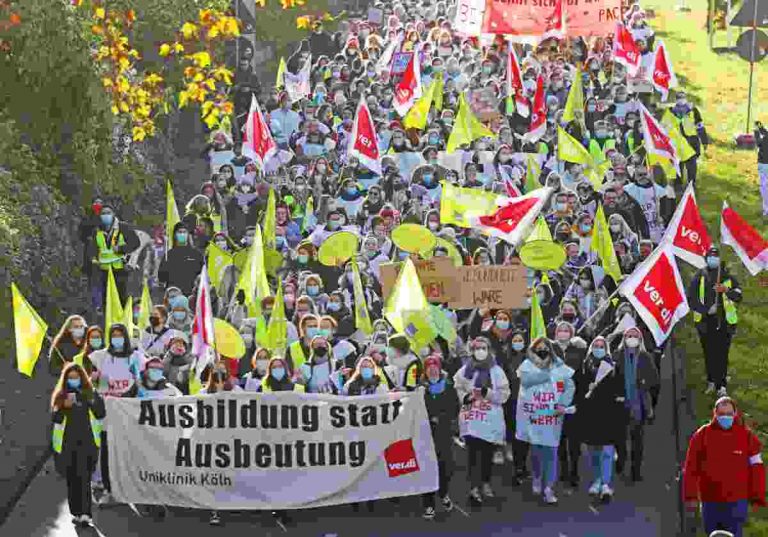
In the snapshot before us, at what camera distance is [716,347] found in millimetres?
20875

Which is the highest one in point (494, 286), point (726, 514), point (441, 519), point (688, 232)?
point (688, 232)

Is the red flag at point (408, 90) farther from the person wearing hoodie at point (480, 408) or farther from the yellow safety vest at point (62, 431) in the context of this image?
the yellow safety vest at point (62, 431)

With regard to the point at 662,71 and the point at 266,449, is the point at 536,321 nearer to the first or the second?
the point at 266,449

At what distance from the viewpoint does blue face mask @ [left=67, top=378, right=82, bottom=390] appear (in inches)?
685

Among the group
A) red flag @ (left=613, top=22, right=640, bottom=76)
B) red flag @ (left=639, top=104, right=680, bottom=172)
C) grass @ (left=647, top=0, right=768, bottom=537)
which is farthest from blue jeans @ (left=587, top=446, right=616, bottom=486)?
red flag @ (left=613, top=22, right=640, bottom=76)

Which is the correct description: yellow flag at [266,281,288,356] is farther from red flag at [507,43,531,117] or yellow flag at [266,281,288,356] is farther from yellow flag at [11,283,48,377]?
red flag at [507,43,531,117]

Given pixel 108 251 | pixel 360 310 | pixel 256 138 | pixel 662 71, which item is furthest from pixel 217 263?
pixel 662 71

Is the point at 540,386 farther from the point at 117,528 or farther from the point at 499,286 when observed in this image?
Answer: the point at 117,528

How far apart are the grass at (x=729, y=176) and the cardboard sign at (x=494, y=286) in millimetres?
2293

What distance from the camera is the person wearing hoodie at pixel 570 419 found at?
1838 centimetres

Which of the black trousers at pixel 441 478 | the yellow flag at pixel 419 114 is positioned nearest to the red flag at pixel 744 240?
the black trousers at pixel 441 478

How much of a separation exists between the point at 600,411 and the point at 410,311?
2213 millimetres

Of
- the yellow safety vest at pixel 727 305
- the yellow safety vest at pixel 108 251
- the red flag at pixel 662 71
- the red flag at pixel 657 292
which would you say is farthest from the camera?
the red flag at pixel 662 71

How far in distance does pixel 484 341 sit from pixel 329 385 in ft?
4.76
